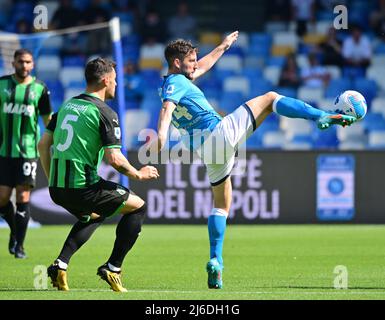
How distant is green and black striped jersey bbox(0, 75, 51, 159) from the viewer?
38.3 feet

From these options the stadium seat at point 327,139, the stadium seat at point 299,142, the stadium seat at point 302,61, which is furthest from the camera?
the stadium seat at point 302,61

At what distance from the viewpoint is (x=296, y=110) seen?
26.7 ft

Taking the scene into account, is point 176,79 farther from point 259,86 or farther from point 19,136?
point 259,86

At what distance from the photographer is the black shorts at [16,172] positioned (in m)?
11.6

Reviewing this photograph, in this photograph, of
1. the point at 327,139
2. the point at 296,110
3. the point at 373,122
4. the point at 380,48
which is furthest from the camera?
the point at 380,48

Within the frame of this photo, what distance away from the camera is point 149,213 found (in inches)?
640

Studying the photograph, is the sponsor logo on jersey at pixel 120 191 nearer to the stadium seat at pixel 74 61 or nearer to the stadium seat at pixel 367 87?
the stadium seat at pixel 367 87

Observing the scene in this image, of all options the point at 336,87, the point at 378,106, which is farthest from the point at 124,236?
the point at 336,87

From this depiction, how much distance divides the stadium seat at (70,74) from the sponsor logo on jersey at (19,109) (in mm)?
9586

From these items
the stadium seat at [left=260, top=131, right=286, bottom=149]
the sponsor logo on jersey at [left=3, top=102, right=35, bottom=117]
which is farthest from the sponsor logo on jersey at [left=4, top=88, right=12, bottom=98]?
the stadium seat at [left=260, top=131, right=286, bottom=149]

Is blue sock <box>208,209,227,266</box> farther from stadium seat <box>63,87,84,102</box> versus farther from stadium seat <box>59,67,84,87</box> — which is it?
stadium seat <box>59,67,84,87</box>

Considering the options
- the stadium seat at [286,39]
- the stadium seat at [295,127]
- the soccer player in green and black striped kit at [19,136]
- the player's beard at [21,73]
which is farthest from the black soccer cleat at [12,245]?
the stadium seat at [286,39]

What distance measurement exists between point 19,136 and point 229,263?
9.77 ft

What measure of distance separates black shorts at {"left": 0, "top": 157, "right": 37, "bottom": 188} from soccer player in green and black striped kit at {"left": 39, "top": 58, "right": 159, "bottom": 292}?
3.63 metres
